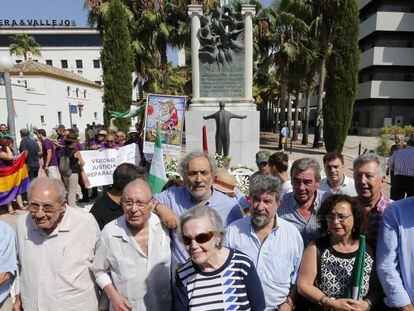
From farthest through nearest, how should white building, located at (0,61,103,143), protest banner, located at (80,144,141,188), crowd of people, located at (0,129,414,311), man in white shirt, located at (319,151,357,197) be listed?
white building, located at (0,61,103,143), protest banner, located at (80,144,141,188), man in white shirt, located at (319,151,357,197), crowd of people, located at (0,129,414,311)

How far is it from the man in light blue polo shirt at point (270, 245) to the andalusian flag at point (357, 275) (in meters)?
0.39

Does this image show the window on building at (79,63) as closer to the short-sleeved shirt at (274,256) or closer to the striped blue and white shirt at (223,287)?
the short-sleeved shirt at (274,256)

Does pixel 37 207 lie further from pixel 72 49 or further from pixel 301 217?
pixel 72 49

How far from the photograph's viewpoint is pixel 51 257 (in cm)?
215

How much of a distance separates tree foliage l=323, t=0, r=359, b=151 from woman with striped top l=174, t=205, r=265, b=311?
668 inches

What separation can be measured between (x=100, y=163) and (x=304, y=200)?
475 centimetres

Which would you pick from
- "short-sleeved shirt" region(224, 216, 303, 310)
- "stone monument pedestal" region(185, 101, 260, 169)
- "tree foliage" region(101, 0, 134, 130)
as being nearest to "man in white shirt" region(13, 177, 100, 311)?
"short-sleeved shirt" region(224, 216, 303, 310)

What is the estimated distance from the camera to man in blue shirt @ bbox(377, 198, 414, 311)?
1970 mm

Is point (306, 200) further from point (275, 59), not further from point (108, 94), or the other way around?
point (275, 59)

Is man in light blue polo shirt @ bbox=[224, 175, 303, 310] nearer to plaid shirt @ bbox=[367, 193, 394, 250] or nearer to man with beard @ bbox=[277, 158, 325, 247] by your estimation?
man with beard @ bbox=[277, 158, 325, 247]

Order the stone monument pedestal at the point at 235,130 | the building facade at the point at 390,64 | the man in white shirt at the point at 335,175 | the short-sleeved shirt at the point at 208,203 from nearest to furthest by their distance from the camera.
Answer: the short-sleeved shirt at the point at 208,203
the man in white shirt at the point at 335,175
the stone monument pedestal at the point at 235,130
the building facade at the point at 390,64

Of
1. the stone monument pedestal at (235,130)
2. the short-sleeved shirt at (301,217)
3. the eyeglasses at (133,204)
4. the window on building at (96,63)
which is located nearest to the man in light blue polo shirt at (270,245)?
the short-sleeved shirt at (301,217)

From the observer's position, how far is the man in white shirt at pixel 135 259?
6.91 feet

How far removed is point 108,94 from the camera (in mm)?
18531
